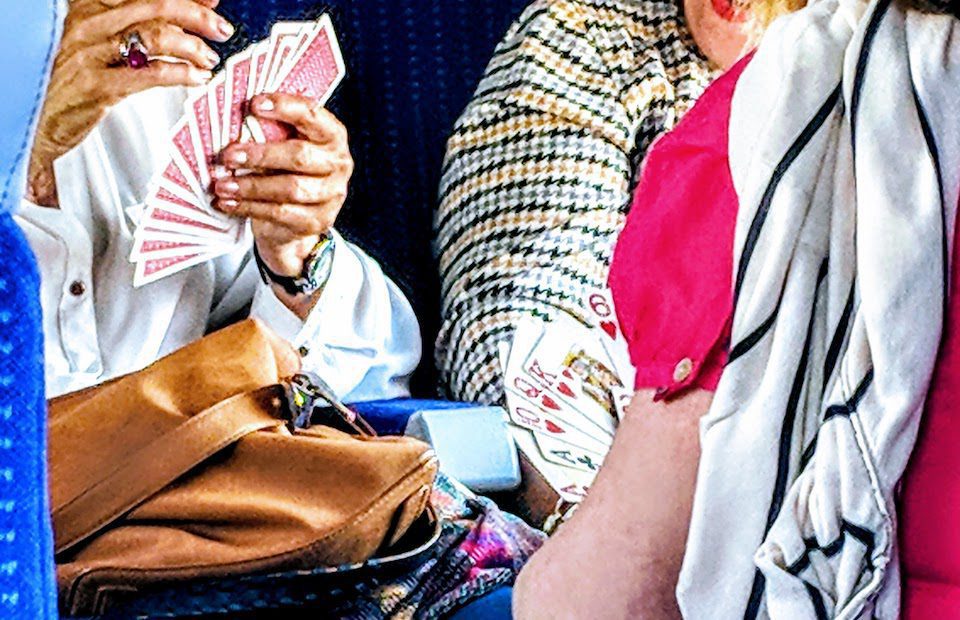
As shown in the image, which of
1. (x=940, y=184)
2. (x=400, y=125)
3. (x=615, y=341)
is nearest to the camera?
(x=940, y=184)

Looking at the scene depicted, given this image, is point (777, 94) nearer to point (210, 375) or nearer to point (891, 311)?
point (891, 311)

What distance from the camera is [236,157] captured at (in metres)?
1.72

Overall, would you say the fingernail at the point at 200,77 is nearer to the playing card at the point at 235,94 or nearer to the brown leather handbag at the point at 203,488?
the playing card at the point at 235,94

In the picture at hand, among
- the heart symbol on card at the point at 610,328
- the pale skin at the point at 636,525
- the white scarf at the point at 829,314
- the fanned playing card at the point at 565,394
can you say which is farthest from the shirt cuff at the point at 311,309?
the white scarf at the point at 829,314

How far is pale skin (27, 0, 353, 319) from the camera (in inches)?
65.0

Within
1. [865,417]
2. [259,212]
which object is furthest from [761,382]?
[259,212]

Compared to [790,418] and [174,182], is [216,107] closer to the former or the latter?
[174,182]

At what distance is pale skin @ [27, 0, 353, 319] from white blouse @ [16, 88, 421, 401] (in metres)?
0.04

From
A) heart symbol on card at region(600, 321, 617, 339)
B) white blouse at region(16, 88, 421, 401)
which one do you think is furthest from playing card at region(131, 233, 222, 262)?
heart symbol on card at region(600, 321, 617, 339)

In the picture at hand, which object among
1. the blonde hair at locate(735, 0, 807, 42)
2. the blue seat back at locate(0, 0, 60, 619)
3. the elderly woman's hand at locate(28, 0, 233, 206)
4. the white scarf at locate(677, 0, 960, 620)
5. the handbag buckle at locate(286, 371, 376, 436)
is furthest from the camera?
the elderly woman's hand at locate(28, 0, 233, 206)

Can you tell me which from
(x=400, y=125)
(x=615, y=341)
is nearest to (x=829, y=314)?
(x=615, y=341)

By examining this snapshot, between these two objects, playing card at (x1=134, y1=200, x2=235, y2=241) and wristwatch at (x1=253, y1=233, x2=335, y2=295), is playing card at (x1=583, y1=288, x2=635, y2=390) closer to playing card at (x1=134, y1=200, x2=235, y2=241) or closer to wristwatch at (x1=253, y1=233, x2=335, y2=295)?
wristwatch at (x1=253, y1=233, x2=335, y2=295)

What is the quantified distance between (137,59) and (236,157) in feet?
0.50

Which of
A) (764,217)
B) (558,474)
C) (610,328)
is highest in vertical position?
(764,217)
